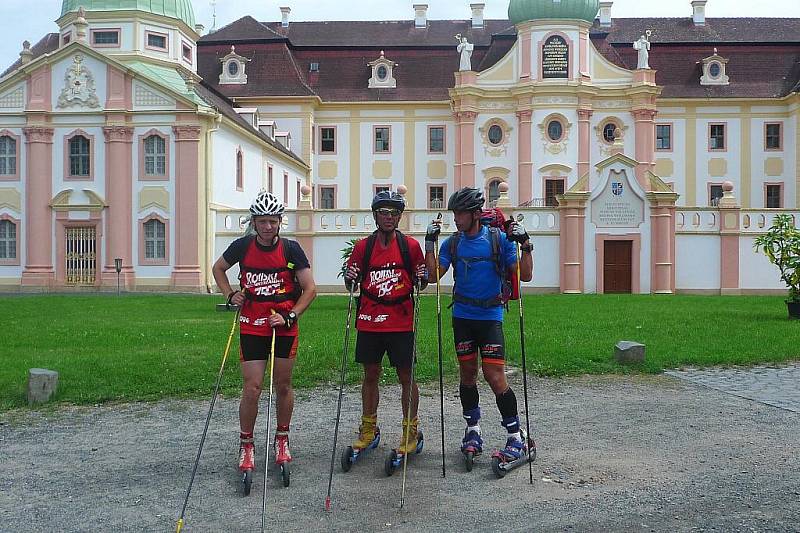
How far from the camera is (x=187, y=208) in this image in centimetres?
3425

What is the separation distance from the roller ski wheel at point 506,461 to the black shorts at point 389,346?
0.96 meters

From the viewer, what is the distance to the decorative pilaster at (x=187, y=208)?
3409cm

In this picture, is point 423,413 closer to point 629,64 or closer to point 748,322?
point 748,322

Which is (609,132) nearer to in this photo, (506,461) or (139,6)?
(139,6)

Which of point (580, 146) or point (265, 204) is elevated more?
point (580, 146)

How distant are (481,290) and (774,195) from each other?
47.1m

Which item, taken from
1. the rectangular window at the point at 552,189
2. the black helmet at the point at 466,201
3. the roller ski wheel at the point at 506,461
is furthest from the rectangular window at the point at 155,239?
the roller ski wheel at the point at 506,461

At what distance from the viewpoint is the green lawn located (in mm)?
10797

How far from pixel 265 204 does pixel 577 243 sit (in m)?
27.2

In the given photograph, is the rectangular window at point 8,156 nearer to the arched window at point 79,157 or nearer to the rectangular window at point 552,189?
the arched window at point 79,157

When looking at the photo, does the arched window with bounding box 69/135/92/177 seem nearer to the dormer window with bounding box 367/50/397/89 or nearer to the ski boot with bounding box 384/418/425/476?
the dormer window with bounding box 367/50/397/89

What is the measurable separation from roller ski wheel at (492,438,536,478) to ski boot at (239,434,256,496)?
66.9 inches

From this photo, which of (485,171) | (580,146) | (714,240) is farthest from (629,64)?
(714,240)

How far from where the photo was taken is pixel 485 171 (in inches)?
1859
